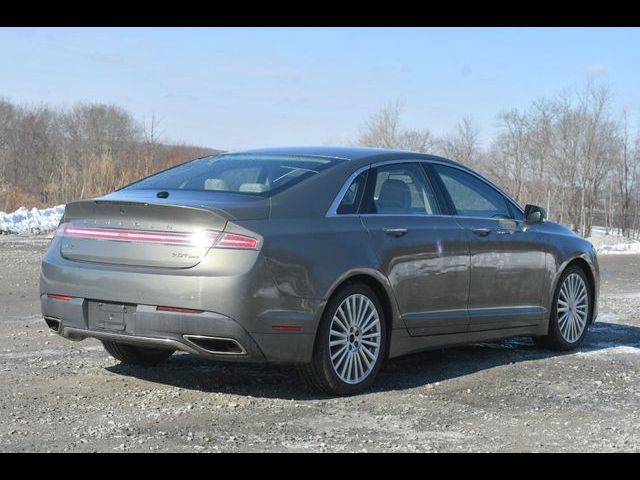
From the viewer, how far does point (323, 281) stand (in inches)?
230

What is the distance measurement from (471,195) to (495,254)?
0.51 metres

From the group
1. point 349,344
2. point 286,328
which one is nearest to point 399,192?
point 349,344

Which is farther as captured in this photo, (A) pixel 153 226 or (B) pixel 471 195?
(B) pixel 471 195

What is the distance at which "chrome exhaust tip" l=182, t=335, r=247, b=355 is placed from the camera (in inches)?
218

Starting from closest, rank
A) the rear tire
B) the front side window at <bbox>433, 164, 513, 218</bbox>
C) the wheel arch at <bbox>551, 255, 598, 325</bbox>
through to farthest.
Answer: the rear tire → the front side window at <bbox>433, 164, 513, 218</bbox> → the wheel arch at <bbox>551, 255, 598, 325</bbox>

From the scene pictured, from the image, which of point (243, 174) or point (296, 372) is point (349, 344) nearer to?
point (296, 372)

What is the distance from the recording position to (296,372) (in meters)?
6.66

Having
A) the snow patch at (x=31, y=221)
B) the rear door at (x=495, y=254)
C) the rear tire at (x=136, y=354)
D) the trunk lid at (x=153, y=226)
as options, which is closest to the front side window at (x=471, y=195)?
the rear door at (x=495, y=254)

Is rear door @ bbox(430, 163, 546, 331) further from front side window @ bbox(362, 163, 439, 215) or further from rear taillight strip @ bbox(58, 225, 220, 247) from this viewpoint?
rear taillight strip @ bbox(58, 225, 220, 247)

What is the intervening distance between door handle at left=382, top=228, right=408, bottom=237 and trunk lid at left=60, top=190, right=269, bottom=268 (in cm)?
98

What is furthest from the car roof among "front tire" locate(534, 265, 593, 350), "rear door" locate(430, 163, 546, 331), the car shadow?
"front tire" locate(534, 265, 593, 350)

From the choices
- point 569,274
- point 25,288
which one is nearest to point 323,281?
point 569,274

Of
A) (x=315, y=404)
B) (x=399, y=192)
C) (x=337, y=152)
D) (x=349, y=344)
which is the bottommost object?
(x=315, y=404)

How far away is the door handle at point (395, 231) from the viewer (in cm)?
640
